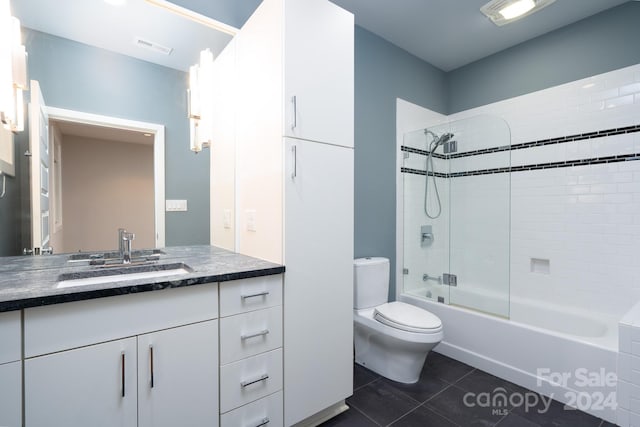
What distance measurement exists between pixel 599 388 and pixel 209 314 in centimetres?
213

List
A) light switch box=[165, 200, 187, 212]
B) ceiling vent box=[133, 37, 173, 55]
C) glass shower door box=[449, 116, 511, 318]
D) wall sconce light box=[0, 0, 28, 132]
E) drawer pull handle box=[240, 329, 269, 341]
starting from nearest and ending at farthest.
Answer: wall sconce light box=[0, 0, 28, 132] → drawer pull handle box=[240, 329, 269, 341] → ceiling vent box=[133, 37, 173, 55] → light switch box=[165, 200, 187, 212] → glass shower door box=[449, 116, 511, 318]

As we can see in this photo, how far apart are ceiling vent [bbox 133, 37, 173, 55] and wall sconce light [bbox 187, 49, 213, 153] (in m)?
0.14

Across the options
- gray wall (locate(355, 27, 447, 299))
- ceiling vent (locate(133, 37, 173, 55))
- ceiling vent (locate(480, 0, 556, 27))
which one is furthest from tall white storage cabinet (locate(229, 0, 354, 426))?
ceiling vent (locate(480, 0, 556, 27))

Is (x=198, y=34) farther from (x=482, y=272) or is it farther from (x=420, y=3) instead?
(x=482, y=272)

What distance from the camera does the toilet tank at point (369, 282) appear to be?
7.18 feet

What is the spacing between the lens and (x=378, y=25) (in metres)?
2.41

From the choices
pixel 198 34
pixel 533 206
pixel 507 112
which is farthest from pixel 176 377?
pixel 507 112

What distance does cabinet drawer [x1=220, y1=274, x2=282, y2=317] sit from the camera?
120cm

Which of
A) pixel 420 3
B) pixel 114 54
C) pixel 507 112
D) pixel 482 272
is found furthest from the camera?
pixel 507 112

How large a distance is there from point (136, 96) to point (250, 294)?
1.18m

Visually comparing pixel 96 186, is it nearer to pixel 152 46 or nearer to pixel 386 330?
pixel 152 46

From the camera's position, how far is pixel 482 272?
2510mm

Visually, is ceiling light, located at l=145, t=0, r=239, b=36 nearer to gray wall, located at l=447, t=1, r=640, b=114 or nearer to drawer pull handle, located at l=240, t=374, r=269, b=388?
drawer pull handle, located at l=240, t=374, r=269, b=388

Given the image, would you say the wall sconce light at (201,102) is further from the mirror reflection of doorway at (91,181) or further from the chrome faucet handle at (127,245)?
the chrome faucet handle at (127,245)
